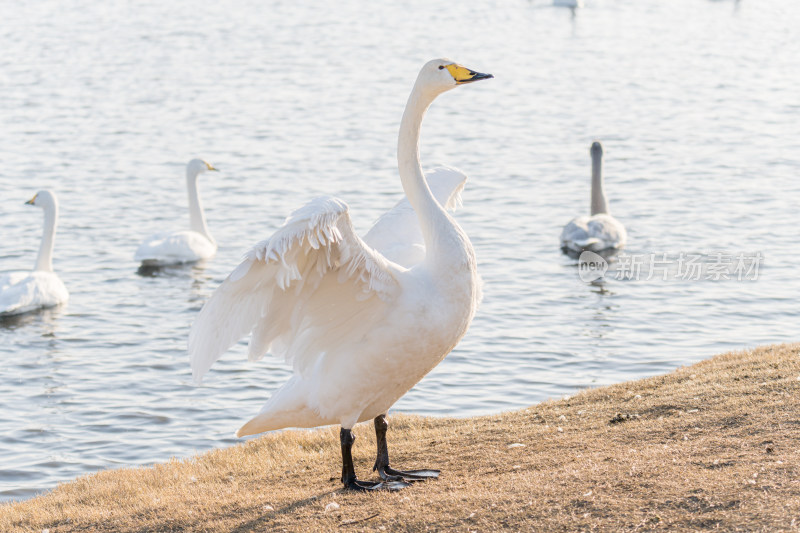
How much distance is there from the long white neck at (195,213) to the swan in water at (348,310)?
1063 centimetres

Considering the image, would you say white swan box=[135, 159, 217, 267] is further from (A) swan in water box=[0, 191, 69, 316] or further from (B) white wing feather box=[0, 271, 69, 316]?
(B) white wing feather box=[0, 271, 69, 316]

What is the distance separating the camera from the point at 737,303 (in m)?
14.8

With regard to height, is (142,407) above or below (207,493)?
below

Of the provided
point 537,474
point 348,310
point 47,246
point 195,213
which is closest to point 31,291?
point 47,246

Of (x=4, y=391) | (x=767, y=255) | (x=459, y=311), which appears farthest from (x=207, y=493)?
(x=767, y=255)

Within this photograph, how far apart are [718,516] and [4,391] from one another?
9400 mm

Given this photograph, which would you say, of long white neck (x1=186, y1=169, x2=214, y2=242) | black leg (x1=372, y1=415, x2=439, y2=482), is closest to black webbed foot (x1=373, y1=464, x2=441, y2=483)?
black leg (x1=372, y1=415, x2=439, y2=482)

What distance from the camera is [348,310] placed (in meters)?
6.82

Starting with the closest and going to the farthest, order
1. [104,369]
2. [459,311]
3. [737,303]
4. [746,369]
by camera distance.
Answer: [459,311]
[746,369]
[104,369]
[737,303]

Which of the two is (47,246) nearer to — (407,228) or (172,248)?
(172,248)

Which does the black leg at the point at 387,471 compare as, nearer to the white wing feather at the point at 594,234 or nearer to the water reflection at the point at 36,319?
the water reflection at the point at 36,319

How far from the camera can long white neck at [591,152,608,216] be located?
60.1ft

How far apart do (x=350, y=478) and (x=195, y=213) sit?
452 inches

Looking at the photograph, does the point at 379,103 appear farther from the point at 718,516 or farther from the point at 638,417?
the point at 718,516
